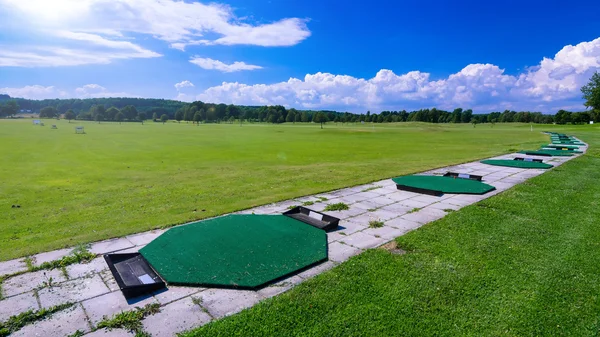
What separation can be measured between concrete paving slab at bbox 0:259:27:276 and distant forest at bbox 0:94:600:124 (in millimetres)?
93136

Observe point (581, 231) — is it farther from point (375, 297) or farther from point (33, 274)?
point (33, 274)

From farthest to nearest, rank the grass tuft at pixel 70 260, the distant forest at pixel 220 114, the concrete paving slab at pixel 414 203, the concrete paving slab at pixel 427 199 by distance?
1. the distant forest at pixel 220 114
2. the concrete paving slab at pixel 427 199
3. the concrete paving slab at pixel 414 203
4. the grass tuft at pixel 70 260

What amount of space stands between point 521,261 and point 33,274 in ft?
20.0

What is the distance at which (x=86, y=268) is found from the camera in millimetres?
3912

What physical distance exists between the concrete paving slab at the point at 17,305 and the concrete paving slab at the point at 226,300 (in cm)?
164

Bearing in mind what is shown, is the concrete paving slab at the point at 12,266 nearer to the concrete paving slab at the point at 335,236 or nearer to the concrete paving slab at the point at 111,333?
the concrete paving slab at the point at 111,333

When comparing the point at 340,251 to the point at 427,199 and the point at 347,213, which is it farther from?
the point at 427,199

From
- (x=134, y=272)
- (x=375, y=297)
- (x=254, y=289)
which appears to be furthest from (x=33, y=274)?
(x=375, y=297)

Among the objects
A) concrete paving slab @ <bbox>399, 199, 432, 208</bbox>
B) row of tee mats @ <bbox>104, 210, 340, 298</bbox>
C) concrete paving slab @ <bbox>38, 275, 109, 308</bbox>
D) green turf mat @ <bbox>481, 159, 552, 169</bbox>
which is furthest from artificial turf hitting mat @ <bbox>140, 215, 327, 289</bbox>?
green turf mat @ <bbox>481, 159, 552, 169</bbox>

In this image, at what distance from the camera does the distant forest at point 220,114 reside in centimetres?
9921

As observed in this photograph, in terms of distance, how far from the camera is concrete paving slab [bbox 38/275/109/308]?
3.22 meters

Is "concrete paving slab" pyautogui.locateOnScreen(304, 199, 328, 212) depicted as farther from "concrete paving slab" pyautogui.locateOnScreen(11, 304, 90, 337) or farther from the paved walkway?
"concrete paving slab" pyautogui.locateOnScreen(11, 304, 90, 337)

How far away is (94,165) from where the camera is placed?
14.2 metres

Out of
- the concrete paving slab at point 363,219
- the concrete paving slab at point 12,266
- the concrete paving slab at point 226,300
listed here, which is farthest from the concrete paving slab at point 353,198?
the concrete paving slab at point 12,266
